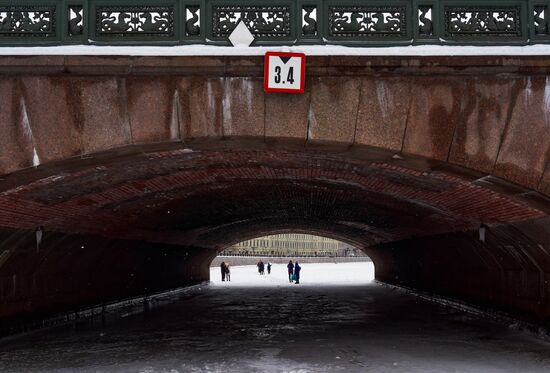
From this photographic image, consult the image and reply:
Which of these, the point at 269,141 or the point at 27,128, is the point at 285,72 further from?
the point at 27,128

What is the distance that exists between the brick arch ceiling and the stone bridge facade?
0.20ft

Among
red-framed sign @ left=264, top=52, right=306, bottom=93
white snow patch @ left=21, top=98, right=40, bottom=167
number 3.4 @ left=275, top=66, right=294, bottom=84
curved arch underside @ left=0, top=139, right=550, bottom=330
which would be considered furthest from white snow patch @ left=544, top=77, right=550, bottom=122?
white snow patch @ left=21, top=98, right=40, bottom=167

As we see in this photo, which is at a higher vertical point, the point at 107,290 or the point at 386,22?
the point at 386,22

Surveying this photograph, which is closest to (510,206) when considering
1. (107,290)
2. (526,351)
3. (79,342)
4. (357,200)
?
(526,351)

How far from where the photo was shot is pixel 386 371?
363 inches

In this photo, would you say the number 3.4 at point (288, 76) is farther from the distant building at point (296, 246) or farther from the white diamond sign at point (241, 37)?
the distant building at point (296, 246)

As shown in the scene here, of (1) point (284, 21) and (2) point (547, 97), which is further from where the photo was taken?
(1) point (284, 21)

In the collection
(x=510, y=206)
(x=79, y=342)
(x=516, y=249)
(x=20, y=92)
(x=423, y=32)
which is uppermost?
(x=423, y=32)

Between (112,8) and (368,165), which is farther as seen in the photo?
(368,165)

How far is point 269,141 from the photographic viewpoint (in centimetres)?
777

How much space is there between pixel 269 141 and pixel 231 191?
6.48 metres

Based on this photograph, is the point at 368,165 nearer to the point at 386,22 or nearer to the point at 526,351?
the point at 386,22

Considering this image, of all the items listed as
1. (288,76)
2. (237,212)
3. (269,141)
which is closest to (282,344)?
(269,141)

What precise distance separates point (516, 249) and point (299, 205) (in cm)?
728
